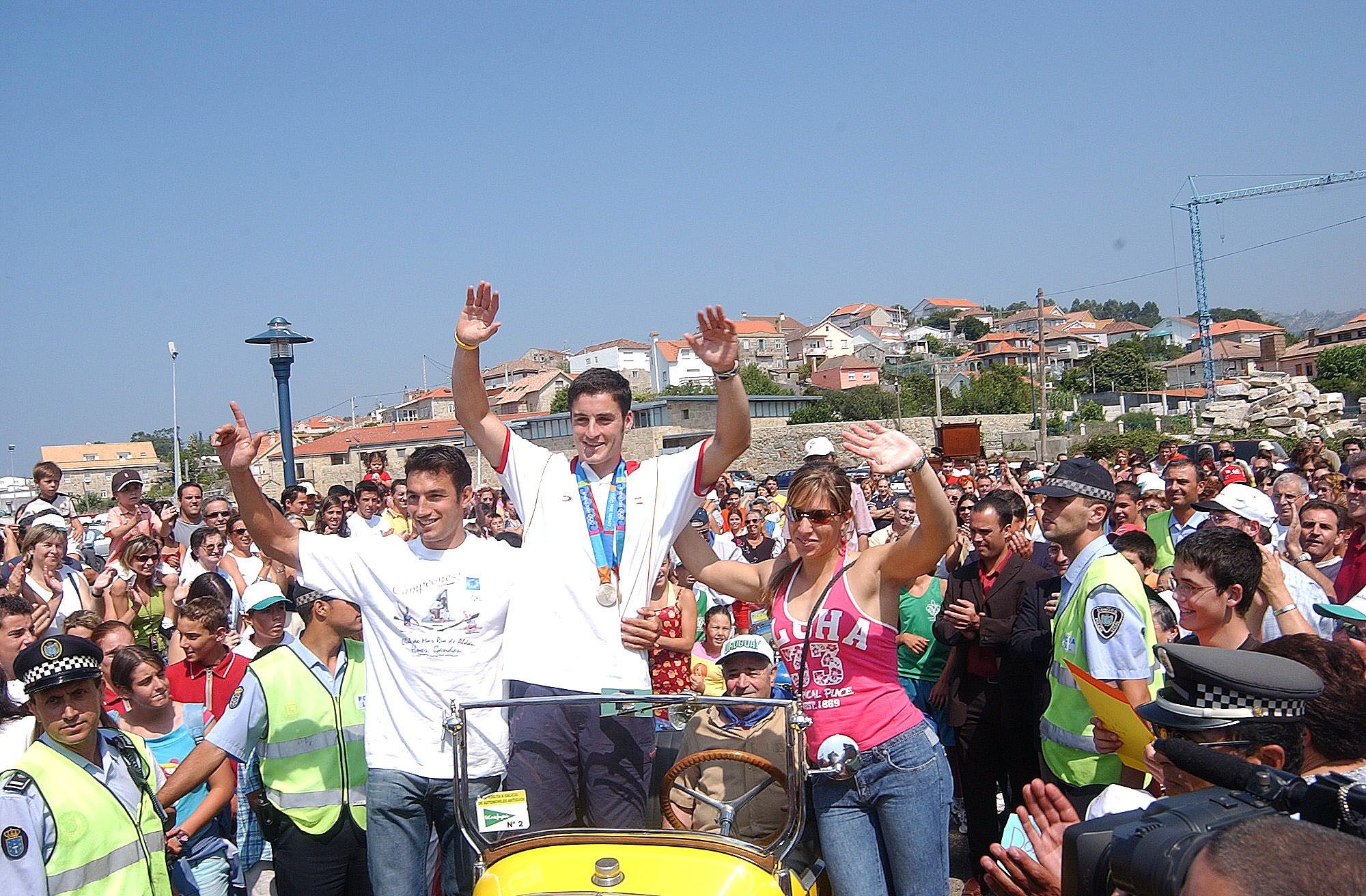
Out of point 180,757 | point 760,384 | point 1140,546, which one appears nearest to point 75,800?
point 180,757

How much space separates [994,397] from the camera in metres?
68.2

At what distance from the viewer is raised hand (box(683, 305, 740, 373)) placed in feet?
11.6

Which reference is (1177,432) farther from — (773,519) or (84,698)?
(84,698)

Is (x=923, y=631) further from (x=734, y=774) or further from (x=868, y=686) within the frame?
(x=734, y=774)

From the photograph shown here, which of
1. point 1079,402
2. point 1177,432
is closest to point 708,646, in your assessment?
point 1177,432

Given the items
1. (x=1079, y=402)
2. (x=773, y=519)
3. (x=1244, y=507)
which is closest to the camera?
(x=1244, y=507)

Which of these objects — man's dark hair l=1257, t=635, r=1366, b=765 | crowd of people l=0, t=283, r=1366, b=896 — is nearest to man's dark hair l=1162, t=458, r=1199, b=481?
crowd of people l=0, t=283, r=1366, b=896

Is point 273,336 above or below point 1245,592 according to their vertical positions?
above

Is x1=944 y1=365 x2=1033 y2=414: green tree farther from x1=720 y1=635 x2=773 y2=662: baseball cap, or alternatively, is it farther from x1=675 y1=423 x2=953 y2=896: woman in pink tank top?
x1=675 y1=423 x2=953 y2=896: woman in pink tank top

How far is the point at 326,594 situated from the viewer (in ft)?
13.1

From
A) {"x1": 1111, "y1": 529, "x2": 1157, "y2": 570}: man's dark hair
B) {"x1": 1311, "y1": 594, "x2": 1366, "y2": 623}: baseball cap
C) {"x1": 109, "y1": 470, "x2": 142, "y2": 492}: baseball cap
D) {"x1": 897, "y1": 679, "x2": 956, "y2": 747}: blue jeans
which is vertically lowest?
{"x1": 897, "y1": 679, "x2": 956, "y2": 747}: blue jeans

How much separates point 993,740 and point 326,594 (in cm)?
350

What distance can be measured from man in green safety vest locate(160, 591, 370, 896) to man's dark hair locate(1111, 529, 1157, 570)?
4084 mm

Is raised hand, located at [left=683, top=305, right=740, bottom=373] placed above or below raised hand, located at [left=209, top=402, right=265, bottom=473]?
above
